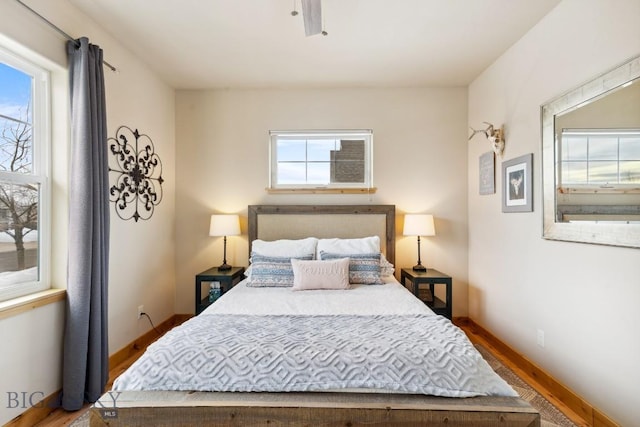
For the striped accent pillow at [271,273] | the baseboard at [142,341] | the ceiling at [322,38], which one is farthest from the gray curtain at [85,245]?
the striped accent pillow at [271,273]

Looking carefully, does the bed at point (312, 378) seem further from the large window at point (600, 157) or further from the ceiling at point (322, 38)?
the ceiling at point (322, 38)

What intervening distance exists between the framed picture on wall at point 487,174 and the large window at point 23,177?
3.57 meters

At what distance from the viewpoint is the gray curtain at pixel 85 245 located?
6.62 ft

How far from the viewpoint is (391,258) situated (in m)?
3.40

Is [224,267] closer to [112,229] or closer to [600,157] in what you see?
[112,229]

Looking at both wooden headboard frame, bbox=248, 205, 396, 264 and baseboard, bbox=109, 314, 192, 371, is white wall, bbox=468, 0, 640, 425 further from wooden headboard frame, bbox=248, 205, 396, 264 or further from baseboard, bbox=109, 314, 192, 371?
baseboard, bbox=109, 314, 192, 371

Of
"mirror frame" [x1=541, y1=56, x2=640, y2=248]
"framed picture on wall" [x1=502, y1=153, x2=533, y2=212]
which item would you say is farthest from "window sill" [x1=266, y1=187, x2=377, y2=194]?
"mirror frame" [x1=541, y1=56, x2=640, y2=248]

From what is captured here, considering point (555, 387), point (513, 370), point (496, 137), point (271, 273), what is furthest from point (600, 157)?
point (271, 273)

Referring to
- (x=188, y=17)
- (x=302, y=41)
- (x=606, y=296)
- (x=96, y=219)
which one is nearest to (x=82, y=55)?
(x=188, y=17)

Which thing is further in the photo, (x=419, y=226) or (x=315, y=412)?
(x=419, y=226)

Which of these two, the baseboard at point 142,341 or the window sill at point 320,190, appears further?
the window sill at point 320,190

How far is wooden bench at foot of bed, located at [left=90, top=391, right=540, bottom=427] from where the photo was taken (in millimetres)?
1277

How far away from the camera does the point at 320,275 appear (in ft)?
8.48

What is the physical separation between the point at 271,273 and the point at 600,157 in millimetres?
2404
